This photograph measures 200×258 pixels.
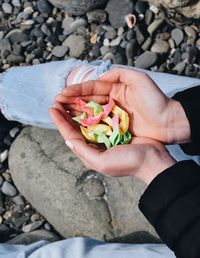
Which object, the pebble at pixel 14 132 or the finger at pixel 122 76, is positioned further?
the pebble at pixel 14 132

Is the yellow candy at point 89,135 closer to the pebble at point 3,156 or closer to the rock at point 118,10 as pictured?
the pebble at point 3,156

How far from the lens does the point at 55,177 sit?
2.73 meters

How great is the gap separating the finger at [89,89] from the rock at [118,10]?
1.02m

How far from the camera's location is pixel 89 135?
7.11 ft

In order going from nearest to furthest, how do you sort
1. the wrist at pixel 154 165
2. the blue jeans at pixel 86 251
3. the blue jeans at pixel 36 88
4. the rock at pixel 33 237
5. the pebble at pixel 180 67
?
the wrist at pixel 154 165, the blue jeans at pixel 86 251, the blue jeans at pixel 36 88, the rock at pixel 33 237, the pebble at pixel 180 67

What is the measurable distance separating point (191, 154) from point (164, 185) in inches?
13.3

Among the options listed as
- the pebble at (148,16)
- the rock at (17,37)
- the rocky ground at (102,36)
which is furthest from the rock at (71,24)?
the pebble at (148,16)

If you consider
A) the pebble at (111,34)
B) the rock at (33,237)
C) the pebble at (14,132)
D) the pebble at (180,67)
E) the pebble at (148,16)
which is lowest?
the rock at (33,237)

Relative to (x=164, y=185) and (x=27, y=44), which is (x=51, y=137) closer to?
(x=27, y=44)

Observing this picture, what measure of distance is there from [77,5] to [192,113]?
126cm

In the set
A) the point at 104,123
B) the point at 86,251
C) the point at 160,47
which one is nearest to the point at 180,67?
the point at 160,47

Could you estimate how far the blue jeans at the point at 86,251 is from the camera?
2.27m

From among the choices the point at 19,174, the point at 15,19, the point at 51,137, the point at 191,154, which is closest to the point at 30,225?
the point at 19,174

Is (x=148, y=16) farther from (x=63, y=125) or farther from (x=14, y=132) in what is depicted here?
(x=63, y=125)
